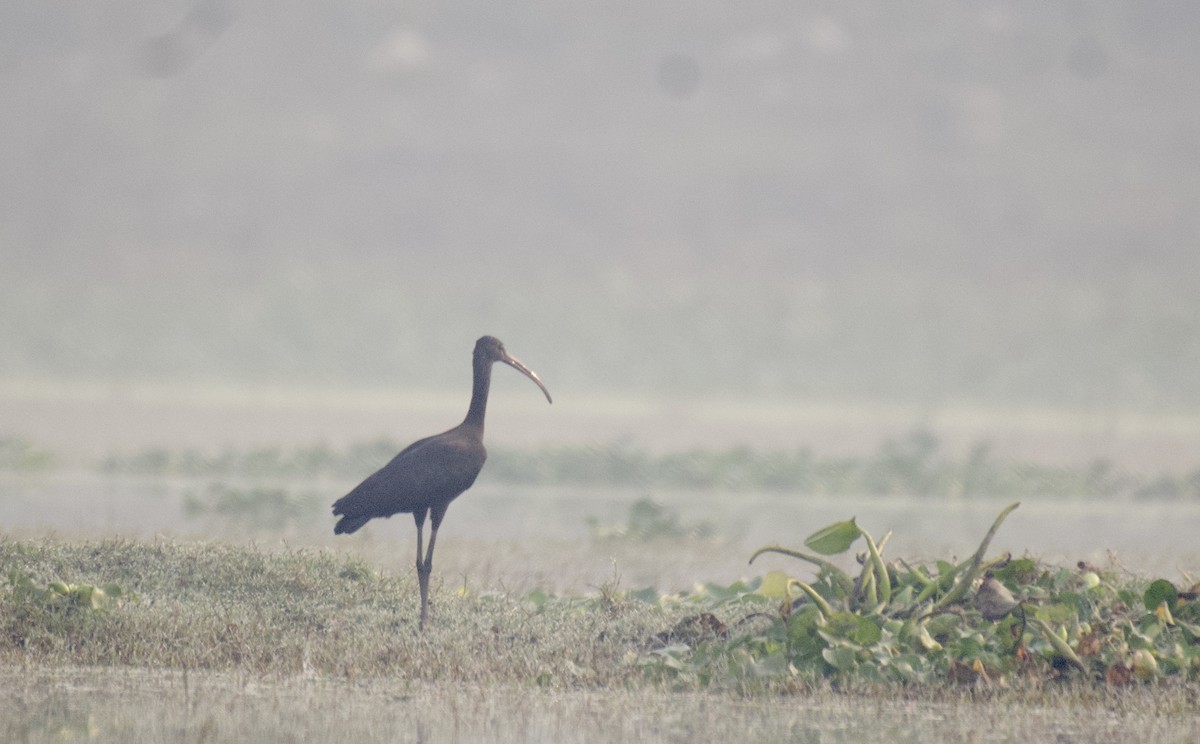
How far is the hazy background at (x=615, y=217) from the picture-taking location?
184 ft

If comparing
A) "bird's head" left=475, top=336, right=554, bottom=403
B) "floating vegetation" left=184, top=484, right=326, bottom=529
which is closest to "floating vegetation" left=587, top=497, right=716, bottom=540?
"floating vegetation" left=184, top=484, right=326, bottom=529

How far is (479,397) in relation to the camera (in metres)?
11.9

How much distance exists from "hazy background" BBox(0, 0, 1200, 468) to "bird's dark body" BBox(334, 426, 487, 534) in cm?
2779

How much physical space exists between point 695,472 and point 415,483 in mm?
14978

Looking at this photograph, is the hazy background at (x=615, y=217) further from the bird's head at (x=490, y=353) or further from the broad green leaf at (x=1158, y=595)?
the broad green leaf at (x=1158, y=595)

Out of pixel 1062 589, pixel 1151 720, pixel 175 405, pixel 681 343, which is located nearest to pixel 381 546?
pixel 1062 589

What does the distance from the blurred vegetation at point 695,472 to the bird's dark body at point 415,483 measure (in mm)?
13715

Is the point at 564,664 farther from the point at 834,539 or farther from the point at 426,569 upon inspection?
the point at 426,569

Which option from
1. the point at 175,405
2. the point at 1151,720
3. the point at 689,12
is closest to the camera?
the point at 1151,720

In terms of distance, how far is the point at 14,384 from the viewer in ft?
170

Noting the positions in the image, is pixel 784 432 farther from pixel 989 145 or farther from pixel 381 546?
pixel 989 145

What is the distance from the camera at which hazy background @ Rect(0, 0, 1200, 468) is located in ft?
184

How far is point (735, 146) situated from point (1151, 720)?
2749 inches

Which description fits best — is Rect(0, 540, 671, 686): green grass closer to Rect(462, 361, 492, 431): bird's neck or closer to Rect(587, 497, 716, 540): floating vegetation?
Rect(462, 361, 492, 431): bird's neck
